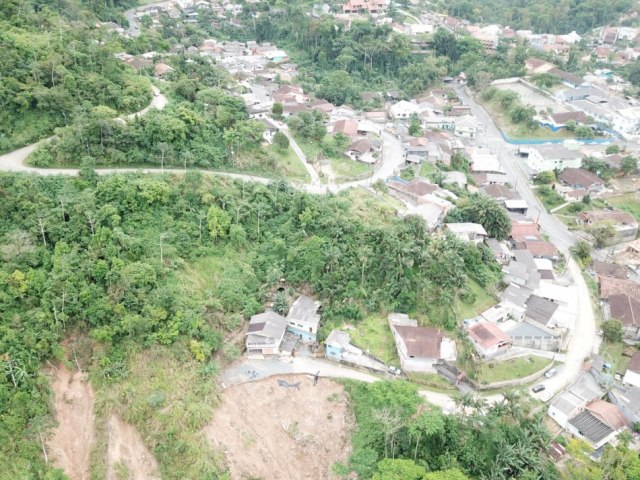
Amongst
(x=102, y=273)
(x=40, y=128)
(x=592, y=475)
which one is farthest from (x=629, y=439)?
(x=40, y=128)

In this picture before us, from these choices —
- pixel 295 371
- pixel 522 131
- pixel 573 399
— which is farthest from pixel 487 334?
pixel 522 131

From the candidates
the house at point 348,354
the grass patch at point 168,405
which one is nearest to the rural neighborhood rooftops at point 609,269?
the house at point 348,354

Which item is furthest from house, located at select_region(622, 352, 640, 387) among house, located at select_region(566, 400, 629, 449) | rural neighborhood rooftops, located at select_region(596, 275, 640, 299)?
rural neighborhood rooftops, located at select_region(596, 275, 640, 299)

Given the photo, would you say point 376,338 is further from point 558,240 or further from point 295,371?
point 558,240

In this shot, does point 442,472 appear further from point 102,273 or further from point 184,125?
point 184,125

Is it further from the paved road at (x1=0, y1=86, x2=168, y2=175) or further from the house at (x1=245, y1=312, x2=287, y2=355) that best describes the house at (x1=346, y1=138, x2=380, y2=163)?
the house at (x1=245, y1=312, x2=287, y2=355)

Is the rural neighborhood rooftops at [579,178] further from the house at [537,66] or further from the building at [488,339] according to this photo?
the house at [537,66]
